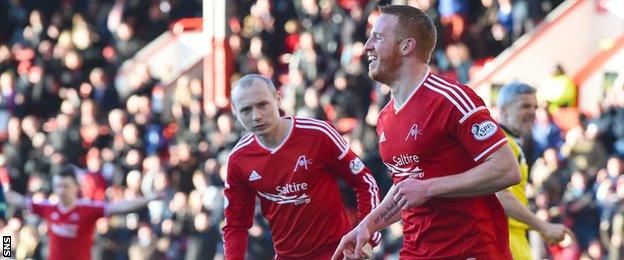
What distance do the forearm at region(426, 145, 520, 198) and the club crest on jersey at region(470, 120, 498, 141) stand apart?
86 mm

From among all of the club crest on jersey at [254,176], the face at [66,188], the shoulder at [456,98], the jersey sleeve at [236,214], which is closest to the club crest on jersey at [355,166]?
the club crest on jersey at [254,176]

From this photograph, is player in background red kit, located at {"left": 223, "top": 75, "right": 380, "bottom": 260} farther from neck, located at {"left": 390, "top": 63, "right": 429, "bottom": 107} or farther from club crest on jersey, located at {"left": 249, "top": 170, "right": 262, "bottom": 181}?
neck, located at {"left": 390, "top": 63, "right": 429, "bottom": 107}

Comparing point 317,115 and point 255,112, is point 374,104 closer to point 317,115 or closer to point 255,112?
point 317,115

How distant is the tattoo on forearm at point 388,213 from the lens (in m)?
7.15

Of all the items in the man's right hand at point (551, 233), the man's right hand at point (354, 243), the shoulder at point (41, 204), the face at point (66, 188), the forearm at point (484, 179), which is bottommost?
the shoulder at point (41, 204)

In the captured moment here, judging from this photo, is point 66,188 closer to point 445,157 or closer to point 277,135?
point 277,135

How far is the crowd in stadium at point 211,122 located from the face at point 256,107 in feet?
22.3

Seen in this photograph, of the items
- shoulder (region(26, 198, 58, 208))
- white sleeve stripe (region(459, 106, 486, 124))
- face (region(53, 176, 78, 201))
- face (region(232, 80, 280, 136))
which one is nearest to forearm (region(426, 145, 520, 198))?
white sleeve stripe (region(459, 106, 486, 124))

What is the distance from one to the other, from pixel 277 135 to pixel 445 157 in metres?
2.24

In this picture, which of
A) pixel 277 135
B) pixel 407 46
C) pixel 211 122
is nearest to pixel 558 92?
pixel 211 122

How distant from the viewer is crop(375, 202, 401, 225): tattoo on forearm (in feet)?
23.5

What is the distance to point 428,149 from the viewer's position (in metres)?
6.94

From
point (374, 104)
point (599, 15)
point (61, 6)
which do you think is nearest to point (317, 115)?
point (374, 104)

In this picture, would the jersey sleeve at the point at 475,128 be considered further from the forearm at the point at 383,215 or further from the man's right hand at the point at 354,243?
the man's right hand at the point at 354,243
